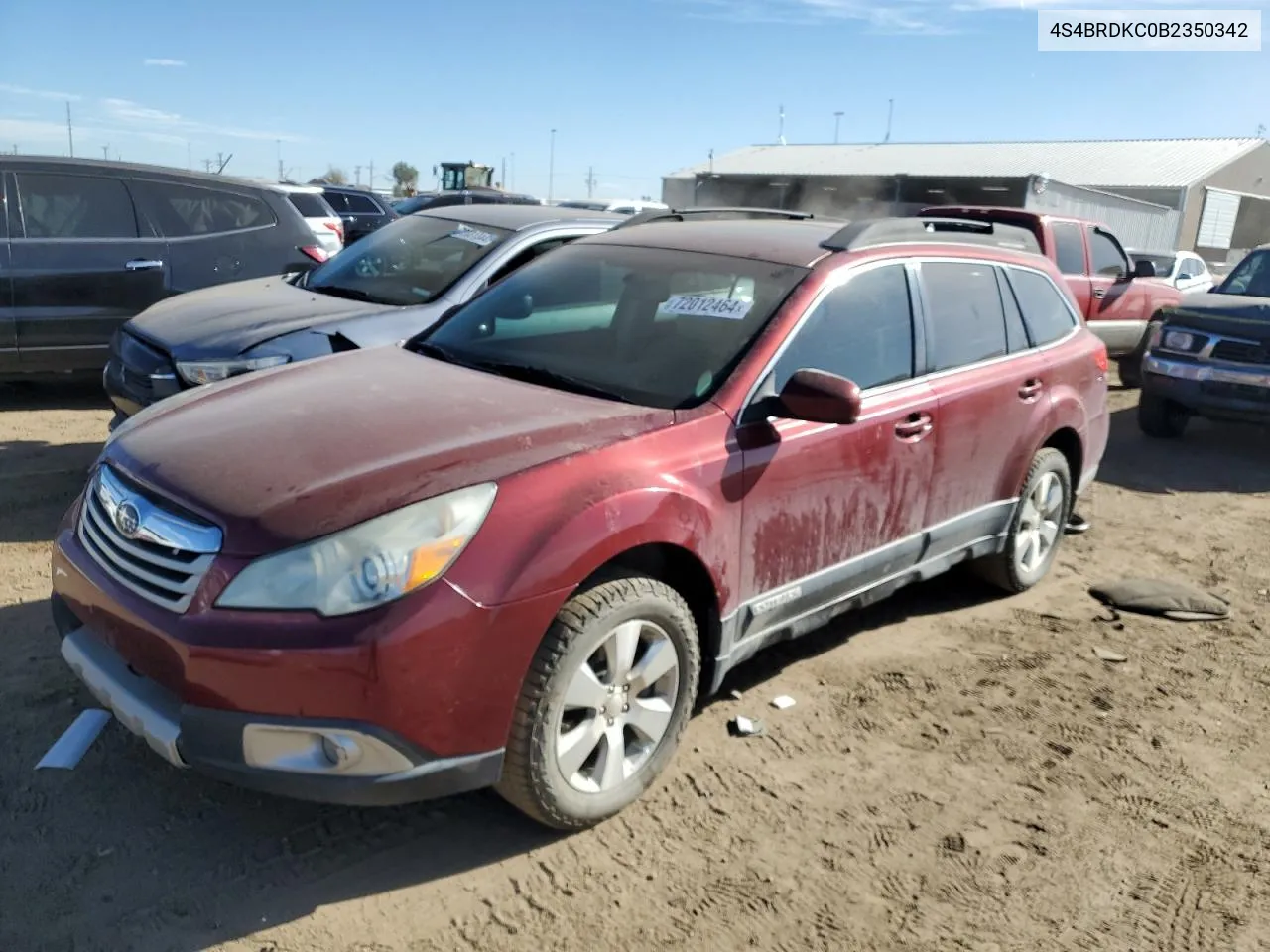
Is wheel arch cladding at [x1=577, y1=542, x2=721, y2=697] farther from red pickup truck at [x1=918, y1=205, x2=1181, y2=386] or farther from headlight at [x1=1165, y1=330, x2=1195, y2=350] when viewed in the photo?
red pickup truck at [x1=918, y1=205, x2=1181, y2=386]

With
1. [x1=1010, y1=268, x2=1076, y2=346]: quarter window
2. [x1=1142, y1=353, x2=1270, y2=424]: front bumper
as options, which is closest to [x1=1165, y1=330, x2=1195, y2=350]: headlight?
[x1=1142, y1=353, x2=1270, y2=424]: front bumper

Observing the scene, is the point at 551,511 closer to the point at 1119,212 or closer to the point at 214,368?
the point at 214,368

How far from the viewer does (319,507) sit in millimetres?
2617

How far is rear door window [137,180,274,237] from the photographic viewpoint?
780cm

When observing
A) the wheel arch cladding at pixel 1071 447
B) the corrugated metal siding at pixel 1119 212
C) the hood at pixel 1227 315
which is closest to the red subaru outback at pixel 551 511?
the wheel arch cladding at pixel 1071 447

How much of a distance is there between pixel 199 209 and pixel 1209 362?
26.7 feet

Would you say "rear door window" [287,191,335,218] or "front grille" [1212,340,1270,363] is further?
"rear door window" [287,191,335,218]

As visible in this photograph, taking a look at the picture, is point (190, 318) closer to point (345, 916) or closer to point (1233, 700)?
point (345, 916)

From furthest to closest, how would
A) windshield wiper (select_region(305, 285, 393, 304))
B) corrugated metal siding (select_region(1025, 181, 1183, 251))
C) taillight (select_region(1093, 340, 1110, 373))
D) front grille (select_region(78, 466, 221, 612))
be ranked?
corrugated metal siding (select_region(1025, 181, 1183, 251)) < windshield wiper (select_region(305, 285, 393, 304)) < taillight (select_region(1093, 340, 1110, 373)) < front grille (select_region(78, 466, 221, 612))

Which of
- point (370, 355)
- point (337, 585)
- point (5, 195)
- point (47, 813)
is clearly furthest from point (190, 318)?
point (337, 585)

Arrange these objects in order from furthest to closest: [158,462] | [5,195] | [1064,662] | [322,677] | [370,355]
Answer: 1. [5,195]
2. [1064,662]
3. [370,355]
4. [158,462]
5. [322,677]

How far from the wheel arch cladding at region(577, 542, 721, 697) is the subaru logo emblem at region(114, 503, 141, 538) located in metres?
1.22

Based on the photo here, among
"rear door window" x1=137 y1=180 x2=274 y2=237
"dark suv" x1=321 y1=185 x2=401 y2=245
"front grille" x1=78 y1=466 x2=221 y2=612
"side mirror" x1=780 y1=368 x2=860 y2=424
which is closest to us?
"front grille" x1=78 y1=466 x2=221 y2=612

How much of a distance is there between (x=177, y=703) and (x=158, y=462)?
0.72 m
